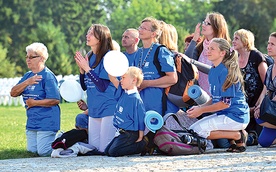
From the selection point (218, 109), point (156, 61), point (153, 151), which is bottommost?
point (153, 151)

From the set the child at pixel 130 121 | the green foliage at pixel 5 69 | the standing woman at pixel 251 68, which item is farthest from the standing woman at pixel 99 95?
the green foliage at pixel 5 69

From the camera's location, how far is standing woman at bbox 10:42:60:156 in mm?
10727

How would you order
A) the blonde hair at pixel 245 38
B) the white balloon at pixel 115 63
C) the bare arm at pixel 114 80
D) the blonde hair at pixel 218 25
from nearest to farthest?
the white balloon at pixel 115 63, the bare arm at pixel 114 80, the blonde hair at pixel 218 25, the blonde hair at pixel 245 38

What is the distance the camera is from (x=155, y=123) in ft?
31.5

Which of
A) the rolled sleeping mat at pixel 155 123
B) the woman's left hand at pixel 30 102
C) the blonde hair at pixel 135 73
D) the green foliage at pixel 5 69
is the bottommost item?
the green foliage at pixel 5 69

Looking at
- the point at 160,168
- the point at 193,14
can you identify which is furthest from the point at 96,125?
the point at 193,14

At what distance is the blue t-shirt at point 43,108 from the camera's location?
423 inches

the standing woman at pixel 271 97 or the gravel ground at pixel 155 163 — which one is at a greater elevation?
the standing woman at pixel 271 97

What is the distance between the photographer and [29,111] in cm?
1085

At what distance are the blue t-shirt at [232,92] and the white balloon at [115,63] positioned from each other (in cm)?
124

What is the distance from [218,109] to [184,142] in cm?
63

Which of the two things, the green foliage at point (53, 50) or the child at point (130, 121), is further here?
the green foliage at point (53, 50)

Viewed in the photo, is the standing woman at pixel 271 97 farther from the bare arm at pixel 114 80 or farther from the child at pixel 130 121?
the bare arm at pixel 114 80

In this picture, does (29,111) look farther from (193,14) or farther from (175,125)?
(193,14)
